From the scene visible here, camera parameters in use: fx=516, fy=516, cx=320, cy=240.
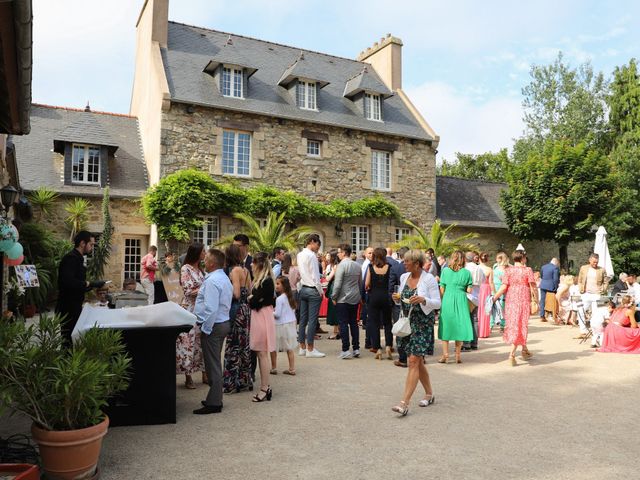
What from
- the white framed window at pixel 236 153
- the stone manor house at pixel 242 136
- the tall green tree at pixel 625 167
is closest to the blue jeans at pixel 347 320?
the stone manor house at pixel 242 136

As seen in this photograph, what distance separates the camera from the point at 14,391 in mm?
3221

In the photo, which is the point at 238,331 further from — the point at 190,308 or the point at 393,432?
the point at 393,432

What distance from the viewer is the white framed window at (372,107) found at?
19578 mm

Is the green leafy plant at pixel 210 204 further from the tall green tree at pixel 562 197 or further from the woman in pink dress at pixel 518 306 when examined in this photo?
the woman in pink dress at pixel 518 306

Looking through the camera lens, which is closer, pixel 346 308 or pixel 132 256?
pixel 346 308

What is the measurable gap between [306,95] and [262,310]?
13813 mm

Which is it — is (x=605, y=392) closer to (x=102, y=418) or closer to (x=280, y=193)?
(x=102, y=418)

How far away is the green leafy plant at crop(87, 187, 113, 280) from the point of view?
1455 cm

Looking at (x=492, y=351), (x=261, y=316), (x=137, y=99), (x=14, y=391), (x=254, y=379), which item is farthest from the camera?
(x=137, y=99)

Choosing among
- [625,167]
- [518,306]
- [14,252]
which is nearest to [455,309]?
[518,306]

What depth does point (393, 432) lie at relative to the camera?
4.55 m

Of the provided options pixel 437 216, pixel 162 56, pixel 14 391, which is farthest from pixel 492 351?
pixel 162 56

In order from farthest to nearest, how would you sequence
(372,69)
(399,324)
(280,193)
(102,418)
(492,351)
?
(372,69)
(280,193)
(492,351)
(399,324)
(102,418)

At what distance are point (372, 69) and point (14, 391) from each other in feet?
70.1
